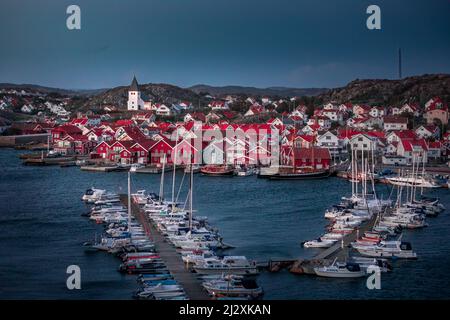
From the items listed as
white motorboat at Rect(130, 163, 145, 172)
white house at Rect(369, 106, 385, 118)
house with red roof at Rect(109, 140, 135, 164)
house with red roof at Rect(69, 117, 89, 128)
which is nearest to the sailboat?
white motorboat at Rect(130, 163, 145, 172)

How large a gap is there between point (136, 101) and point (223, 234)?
737 inches

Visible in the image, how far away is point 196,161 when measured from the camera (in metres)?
13.8

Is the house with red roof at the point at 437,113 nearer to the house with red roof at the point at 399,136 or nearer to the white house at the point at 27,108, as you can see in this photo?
the house with red roof at the point at 399,136

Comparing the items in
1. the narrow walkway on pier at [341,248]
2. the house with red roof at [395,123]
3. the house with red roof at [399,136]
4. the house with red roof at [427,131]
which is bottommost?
the narrow walkway on pier at [341,248]

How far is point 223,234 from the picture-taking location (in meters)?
7.11

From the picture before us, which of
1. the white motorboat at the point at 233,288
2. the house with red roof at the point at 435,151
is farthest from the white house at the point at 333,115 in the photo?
the white motorboat at the point at 233,288

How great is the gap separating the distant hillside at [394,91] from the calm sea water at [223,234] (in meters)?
9.46

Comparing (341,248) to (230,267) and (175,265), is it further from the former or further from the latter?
(175,265)

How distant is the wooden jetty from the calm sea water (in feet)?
1.19

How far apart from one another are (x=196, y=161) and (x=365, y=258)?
7.90 m

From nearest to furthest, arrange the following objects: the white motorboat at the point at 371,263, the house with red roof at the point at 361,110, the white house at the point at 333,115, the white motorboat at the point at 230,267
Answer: the white motorboat at the point at 230,267 < the white motorboat at the point at 371,263 < the house with red roof at the point at 361,110 < the white house at the point at 333,115

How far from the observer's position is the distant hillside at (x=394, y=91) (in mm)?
20295

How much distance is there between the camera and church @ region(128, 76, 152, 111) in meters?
25.2
